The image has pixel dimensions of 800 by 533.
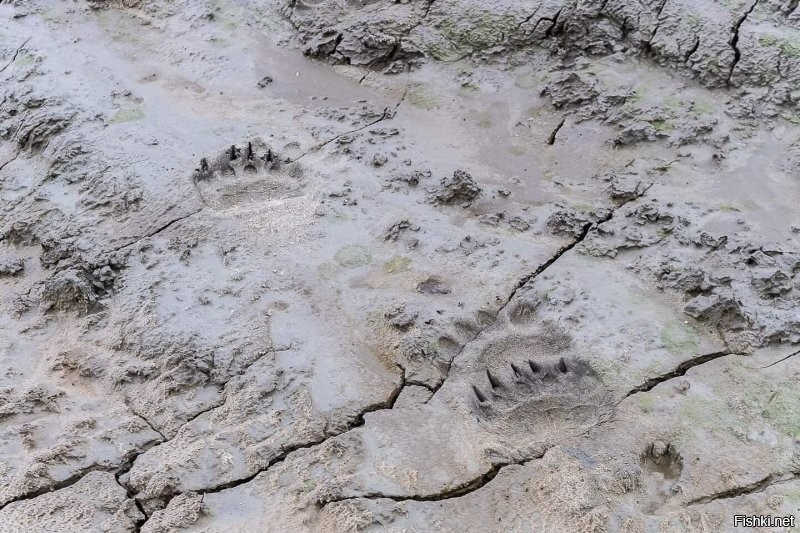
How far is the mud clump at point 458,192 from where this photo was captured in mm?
3686

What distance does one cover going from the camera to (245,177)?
3.92m

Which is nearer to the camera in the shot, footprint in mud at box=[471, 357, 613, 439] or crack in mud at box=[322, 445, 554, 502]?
crack in mud at box=[322, 445, 554, 502]

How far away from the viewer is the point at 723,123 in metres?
4.03

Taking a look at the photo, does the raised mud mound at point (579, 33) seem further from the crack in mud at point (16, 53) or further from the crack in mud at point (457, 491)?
the crack in mud at point (457, 491)

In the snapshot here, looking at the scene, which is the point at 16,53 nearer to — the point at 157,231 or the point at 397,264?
the point at 157,231

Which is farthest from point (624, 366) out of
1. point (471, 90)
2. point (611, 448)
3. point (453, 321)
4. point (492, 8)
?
point (492, 8)

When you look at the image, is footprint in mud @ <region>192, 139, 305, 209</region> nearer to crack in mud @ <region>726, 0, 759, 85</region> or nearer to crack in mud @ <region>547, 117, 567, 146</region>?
crack in mud @ <region>547, 117, 567, 146</region>

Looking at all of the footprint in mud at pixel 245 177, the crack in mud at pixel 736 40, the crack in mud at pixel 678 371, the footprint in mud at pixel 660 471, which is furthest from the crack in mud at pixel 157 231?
the crack in mud at pixel 736 40

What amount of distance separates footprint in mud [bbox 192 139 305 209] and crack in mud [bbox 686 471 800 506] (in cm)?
236

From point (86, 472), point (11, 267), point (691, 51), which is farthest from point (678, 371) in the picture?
point (11, 267)

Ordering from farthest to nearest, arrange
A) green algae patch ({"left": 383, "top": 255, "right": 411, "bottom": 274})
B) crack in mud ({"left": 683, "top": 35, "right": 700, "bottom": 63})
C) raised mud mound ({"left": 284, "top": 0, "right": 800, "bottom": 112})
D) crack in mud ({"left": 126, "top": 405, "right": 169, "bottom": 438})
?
1. crack in mud ({"left": 683, "top": 35, "right": 700, "bottom": 63})
2. raised mud mound ({"left": 284, "top": 0, "right": 800, "bottom": 112})
3. green algae patch ({"left": 383, "top": 255, "right": 411, "bottom": 274})
4. crack in mud ({"left": 126, "top": 405, "right": 169, "bottom": 438})

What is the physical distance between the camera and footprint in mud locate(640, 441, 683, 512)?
2.41 m

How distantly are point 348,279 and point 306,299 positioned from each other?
22 cm

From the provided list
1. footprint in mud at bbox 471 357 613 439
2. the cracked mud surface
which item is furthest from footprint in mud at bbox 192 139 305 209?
footprint in mud at bbox 471 357 613 439
